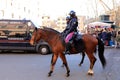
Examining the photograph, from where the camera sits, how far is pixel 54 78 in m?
12.1

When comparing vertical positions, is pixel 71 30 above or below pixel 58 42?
above

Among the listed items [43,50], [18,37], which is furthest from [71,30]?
[18,37]

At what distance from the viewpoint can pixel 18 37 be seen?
24188 mm

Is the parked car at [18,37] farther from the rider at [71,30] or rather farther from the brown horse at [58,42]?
the rider at [71,30]

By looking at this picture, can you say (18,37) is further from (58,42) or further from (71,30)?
(71,30)

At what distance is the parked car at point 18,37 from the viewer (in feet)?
79.0

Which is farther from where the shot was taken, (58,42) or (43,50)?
(43,50)

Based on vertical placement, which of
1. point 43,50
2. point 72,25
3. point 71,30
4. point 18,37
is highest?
point 72,25

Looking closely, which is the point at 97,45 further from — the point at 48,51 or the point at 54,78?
the point at 48,51

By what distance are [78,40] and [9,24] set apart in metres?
12.2

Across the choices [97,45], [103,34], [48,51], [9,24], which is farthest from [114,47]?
[97,45]

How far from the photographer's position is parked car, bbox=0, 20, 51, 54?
24094 mm

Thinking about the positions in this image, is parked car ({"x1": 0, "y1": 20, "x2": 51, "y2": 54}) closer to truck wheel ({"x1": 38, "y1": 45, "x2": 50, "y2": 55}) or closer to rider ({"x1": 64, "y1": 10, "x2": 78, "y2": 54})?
truck wheel ({"x1": 38, "y1": 45, "x2": 50, "y2": 55})

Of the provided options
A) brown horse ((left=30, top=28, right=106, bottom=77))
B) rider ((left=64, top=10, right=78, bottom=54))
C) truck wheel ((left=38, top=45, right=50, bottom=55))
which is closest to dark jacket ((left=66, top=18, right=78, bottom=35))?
rider ((left=64, top=10, right=78, bottom=54))
